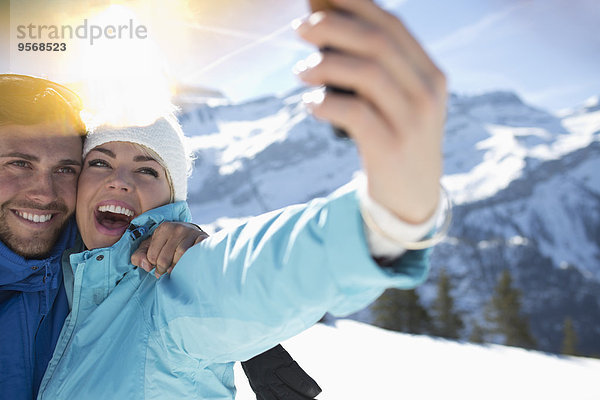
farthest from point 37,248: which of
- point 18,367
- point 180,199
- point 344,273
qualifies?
point 344,273

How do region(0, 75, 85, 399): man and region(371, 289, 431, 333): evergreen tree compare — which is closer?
region(0, 75, 85, 399): man

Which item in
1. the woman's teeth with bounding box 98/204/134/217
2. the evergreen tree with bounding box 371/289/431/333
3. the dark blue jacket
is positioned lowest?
the evergreen tree with bounding box 371/289/431/333

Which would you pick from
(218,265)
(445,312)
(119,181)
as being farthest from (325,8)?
(445,312)

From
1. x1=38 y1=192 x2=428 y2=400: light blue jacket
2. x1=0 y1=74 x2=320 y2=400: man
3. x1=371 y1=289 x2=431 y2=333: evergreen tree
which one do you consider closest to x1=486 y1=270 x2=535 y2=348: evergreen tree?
x1=371 y1=289 x2=431 y2=333: evergreen tree

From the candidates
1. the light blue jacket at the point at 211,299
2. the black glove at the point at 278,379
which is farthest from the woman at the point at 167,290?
the black glove at the point at 278,379

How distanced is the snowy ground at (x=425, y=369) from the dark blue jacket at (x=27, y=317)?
9.09 ft

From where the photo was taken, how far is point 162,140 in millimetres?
2188

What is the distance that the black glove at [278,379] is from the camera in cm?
231

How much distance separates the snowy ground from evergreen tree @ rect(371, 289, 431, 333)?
22.0 m

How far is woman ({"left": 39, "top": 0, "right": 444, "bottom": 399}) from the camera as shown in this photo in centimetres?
84

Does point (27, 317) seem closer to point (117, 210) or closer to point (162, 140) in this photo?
point (117, 210)

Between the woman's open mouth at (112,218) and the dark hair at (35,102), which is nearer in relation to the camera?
the woman's open mouth at (112,218)

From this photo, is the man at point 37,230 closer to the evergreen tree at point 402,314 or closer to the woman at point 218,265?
the woman at point 218,265

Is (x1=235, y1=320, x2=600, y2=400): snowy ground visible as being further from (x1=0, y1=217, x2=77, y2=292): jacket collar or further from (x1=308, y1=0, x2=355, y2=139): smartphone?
(x1=308, y1=0, x2=355, y2=139): smartphone
